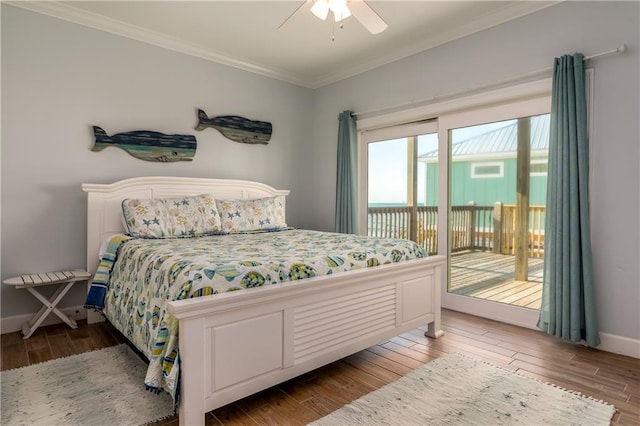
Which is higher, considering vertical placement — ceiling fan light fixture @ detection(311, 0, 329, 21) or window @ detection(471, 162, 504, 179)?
ceiling fan light fixture @ detection(311, 0, 329, 21)

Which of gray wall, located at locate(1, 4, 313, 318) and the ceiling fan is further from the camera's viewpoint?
gray wall, located at locate(1, 4, 313, 318)

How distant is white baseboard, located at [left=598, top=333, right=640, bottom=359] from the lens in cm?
245

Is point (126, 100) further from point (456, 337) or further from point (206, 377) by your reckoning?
point (456, 337)

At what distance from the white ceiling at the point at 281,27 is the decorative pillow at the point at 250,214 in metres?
1.59

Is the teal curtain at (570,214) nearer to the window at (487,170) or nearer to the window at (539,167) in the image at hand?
the window at (539,167)

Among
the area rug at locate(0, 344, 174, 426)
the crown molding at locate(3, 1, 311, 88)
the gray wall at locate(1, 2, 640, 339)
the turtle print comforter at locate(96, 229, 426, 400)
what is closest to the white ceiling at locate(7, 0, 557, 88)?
the crown molding at locate(3, 1, 311, 88)

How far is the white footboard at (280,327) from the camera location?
5.19 ft

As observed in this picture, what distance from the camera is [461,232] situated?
11.7 ft

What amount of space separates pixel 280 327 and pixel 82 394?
3.57 ft

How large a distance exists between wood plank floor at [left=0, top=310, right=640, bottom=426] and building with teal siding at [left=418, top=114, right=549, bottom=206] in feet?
3.67

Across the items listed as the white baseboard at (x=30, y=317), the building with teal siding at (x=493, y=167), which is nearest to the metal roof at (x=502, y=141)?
the building with teal siding at (x=493, y=167)

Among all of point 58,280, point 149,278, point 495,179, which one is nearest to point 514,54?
point 495,179

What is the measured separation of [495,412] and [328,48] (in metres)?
3.45

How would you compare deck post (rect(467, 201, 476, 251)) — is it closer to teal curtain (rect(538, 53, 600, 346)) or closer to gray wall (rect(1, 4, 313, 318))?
teal curtain (rect(538, 53, 600, 346))
